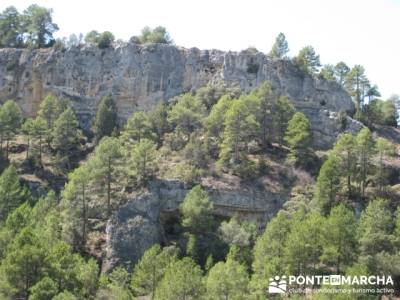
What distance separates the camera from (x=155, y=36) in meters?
101

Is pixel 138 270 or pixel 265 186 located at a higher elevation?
pixel 265 186

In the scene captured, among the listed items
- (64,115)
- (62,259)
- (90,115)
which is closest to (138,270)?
(62,259)

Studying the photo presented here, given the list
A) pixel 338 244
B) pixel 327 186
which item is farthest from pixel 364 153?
pixel 338 244

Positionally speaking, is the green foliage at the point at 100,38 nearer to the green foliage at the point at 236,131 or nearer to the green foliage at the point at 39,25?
the green foliage at the point at 39,25

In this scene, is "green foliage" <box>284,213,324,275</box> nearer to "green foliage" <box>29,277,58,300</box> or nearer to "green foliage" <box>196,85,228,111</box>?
"green foliage" <box>29,277,58,300</box>

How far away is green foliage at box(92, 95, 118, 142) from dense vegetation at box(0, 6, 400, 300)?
0.21m

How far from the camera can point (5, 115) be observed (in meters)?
81.6

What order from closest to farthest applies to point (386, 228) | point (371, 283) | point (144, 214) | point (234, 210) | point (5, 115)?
point (371, 283), point (386, 228), point (144, 214), point (234, 210), point (5, 115)

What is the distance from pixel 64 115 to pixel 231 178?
2170 cm

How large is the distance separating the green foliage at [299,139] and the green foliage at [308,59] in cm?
1852

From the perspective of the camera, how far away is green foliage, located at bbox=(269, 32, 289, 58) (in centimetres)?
9994

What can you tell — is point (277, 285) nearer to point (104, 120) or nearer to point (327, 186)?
point (327, 186)

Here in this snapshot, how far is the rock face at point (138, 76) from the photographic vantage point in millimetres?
93312

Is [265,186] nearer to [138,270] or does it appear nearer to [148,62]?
[138,270]
